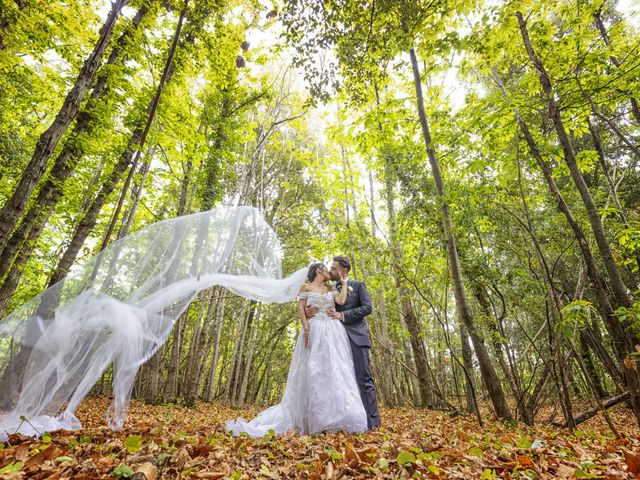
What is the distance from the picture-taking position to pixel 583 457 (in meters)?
2.42

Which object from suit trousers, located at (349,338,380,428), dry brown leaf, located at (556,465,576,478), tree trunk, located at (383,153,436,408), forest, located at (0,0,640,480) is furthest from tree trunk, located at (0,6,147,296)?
dry brown leaf, located at (556,465,576,478)

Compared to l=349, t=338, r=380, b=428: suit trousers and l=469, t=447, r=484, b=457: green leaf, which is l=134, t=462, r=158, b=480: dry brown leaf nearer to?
l=469, t=447, r=484, b=457: green leaf

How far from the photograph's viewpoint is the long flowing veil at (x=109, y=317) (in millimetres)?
2859

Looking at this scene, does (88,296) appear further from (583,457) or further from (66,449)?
(583,457)

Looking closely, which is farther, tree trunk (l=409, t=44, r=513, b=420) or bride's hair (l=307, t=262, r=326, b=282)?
bride's hair (l=307, t=262, r=326, b=282)

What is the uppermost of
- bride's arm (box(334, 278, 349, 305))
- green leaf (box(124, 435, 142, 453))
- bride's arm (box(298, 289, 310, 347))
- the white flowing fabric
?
bride's arm (box(334, 278, 349, 305))

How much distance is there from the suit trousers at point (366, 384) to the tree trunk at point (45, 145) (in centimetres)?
461

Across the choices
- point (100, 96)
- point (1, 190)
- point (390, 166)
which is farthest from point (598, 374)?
point (1, 190)

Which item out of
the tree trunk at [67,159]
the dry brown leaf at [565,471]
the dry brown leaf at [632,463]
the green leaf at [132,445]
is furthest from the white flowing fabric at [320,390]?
the tree trunk at [67,159]

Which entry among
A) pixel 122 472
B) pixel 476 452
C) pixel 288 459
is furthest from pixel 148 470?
pixel 476 452

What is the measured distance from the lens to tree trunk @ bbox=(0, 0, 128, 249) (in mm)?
3795

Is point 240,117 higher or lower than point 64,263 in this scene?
higher

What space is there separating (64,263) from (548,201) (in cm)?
1295

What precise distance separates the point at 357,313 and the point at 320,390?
45.9 inches
